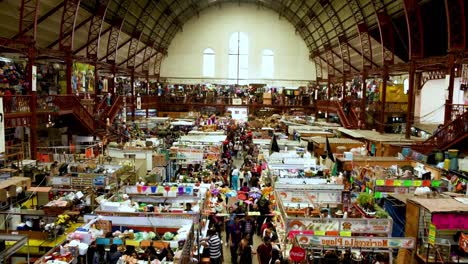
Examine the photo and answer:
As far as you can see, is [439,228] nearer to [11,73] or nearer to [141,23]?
[11,73]

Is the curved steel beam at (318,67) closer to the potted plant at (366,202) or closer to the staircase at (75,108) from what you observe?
the staircase at (75,108)

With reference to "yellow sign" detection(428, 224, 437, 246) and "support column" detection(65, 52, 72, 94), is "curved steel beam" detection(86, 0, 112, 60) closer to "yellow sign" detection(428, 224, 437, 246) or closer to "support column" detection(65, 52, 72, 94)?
"support column" detection(65, 52, 72, 94)

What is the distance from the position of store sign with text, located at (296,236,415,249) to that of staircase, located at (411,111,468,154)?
25.8ft

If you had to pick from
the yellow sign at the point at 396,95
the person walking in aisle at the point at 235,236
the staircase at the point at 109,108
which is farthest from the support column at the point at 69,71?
the yellow sign at the point at 396,95

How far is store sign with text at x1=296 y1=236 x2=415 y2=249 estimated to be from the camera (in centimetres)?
672

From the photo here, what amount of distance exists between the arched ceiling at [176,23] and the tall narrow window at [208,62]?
11.6 feet

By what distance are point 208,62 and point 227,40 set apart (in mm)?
2937

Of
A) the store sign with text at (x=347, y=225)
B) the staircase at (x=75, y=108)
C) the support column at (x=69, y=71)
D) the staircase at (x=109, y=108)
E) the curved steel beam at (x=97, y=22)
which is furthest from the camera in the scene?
the staircase at (x=109, y=108)

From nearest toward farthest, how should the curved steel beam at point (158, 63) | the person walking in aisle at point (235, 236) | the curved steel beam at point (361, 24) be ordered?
the person walking in aisle at point (235, 236) < the curved steel beam at point (361, 24) < the curved steel beam at point (158, 63)

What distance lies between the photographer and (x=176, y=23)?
37.4 m

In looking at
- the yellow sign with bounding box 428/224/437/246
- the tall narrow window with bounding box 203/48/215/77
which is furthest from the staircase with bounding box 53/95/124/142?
the tall narrow window with bounding box 203/48/215/77

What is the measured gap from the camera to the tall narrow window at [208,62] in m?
40.1

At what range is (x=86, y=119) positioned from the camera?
1862 cm

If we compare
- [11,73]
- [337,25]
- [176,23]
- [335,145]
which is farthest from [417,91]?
[176,23]
